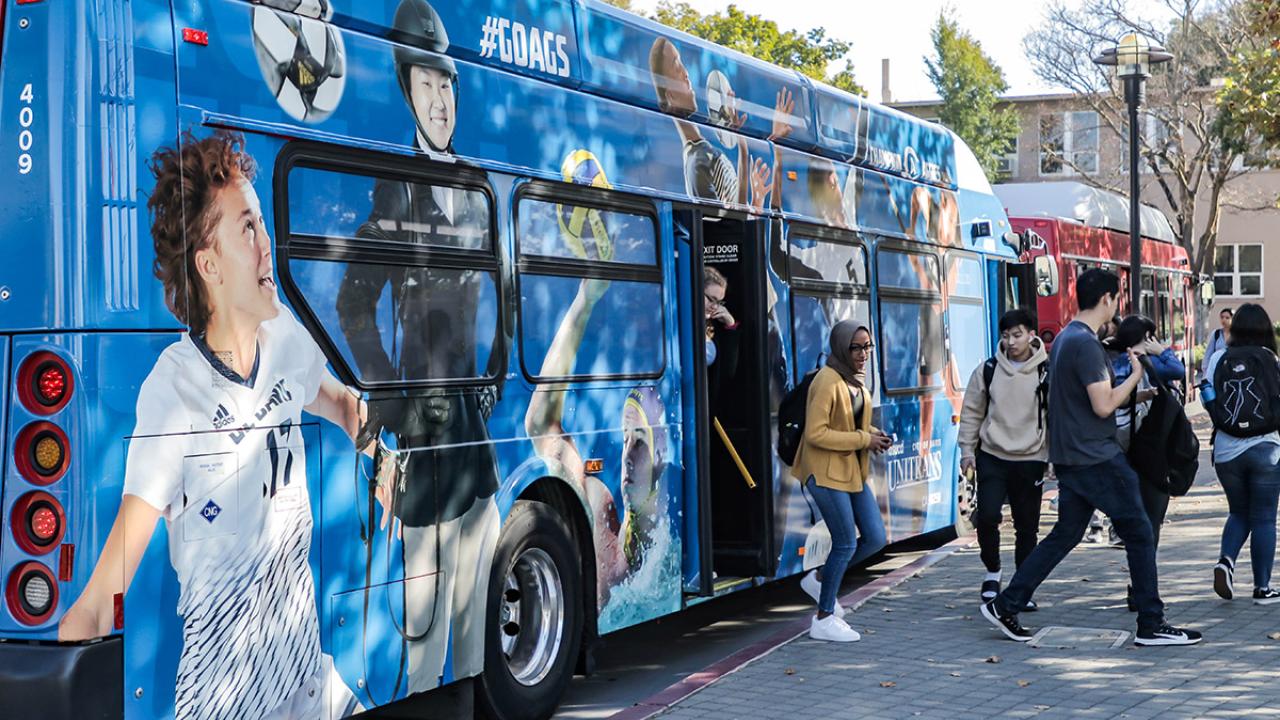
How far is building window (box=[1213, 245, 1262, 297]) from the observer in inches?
2061

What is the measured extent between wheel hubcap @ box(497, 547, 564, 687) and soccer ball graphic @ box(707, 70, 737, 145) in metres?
2.97

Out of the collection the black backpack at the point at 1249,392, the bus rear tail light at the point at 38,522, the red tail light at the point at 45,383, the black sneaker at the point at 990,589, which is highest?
the red tail light at the point at 45,383

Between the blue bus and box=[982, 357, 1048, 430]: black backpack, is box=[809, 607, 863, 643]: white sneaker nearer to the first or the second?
the blue bus

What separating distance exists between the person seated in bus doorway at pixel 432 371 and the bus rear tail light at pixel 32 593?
1406mm

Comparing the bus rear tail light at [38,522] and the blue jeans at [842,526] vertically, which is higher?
the bus rear tail light at [38,522]

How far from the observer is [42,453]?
15.8ft

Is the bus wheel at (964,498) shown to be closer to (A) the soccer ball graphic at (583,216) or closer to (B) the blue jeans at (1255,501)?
(B) the blue jeans at (1255,501)

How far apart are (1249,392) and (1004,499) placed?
5.14 ft

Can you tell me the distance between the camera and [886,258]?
1115 centimetres

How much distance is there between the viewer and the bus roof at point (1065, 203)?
2467 centimetres

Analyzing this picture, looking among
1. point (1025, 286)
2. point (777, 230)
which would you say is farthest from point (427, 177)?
point (1025, 286)

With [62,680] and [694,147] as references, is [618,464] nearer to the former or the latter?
[694,147]

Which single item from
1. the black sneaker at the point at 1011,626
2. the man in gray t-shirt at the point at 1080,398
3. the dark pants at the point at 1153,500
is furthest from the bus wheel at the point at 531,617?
the dark pants at the point at 1153,500

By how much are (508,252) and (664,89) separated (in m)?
1.93
